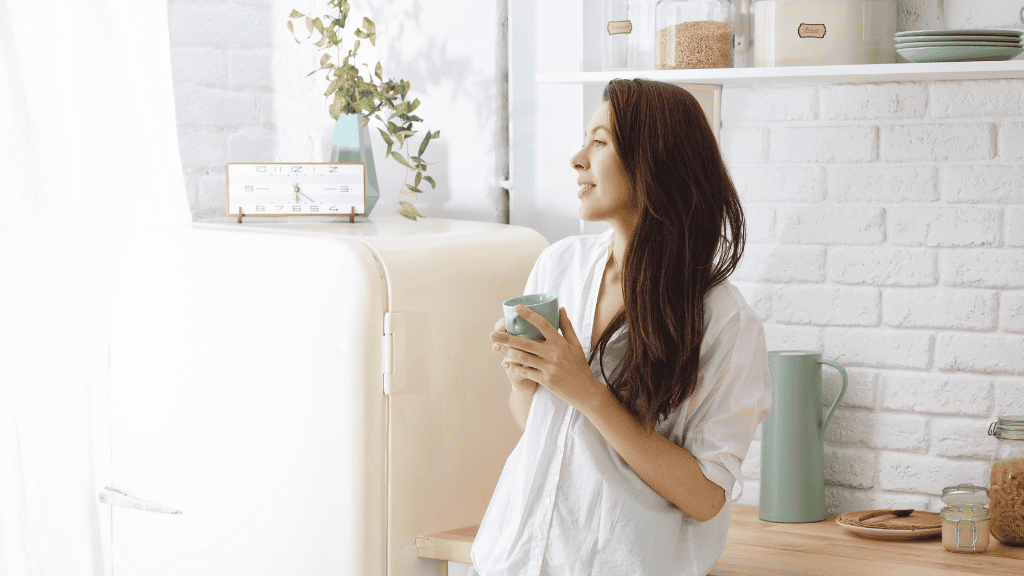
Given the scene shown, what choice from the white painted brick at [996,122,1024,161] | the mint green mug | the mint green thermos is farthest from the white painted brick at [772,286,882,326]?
the mint green mug

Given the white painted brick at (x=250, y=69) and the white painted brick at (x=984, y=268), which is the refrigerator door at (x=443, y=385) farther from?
the white painted brick at (x=250, y=69)

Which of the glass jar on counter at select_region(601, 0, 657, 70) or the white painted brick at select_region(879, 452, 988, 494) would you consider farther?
the glass jar on counter at select_region(601, 0, 657, 70)

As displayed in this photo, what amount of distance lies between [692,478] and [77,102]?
1.49 meters

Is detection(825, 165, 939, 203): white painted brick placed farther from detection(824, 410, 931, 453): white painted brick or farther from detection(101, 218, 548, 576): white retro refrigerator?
detection(101, 218, 548, 576): white retro refrigerator

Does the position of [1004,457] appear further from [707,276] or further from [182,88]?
[182,88]

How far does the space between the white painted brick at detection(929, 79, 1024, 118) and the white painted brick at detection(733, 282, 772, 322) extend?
45 centimetres

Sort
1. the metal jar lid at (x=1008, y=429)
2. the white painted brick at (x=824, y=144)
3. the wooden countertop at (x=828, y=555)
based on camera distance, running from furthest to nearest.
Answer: the white painted brick at (x=824, y=144), the metal jar lid at (x=1008, y=429), the wooden countertop at (x=828, y=555)

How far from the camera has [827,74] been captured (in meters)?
1.62

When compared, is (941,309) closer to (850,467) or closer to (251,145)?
(850,467)

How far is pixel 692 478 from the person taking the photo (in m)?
1.26

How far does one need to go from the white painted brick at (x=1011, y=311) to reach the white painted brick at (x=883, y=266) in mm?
120

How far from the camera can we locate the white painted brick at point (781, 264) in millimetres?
1854

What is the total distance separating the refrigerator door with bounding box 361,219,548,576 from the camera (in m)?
1.56

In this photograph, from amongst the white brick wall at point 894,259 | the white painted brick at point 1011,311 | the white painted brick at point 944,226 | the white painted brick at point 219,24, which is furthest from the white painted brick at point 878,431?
the white painted brick at point 219,24
